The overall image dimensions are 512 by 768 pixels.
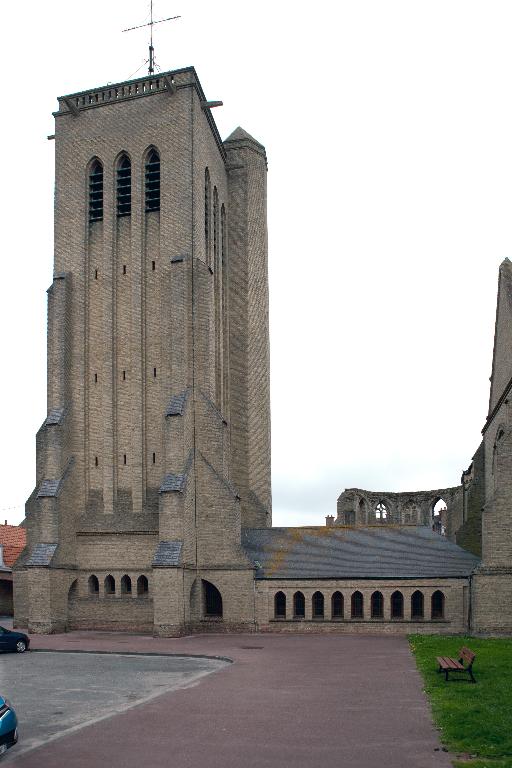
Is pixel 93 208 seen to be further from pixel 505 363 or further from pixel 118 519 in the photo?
pixel 505 363

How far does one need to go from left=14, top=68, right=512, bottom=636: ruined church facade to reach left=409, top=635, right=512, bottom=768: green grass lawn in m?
11.5

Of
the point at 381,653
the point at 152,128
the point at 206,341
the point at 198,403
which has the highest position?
the point at 152,128

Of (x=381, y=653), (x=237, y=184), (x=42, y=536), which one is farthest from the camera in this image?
(x=237, y=184)

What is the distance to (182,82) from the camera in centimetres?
4306

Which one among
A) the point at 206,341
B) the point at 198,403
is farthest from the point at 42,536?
the point at 206,341

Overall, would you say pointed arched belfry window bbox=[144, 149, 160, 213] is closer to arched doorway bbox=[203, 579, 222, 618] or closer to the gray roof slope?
the gray roof slope

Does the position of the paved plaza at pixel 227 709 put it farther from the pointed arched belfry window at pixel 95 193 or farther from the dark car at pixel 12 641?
the pointed arched belfry window at pixel 95 193

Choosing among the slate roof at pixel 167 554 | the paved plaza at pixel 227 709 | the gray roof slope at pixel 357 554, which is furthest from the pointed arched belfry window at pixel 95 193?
the paved plaza at pixel 227 709

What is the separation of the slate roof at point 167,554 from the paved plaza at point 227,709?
7.04 m

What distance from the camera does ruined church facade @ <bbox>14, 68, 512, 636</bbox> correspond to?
124 ft

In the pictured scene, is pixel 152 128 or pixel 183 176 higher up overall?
pixel 152 128

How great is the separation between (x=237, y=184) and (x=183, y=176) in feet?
34.1

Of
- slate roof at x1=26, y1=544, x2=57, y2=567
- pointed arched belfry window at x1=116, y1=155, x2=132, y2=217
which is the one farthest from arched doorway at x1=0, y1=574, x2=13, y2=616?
pointed arched belfry window at x1=116, y1=155, x2=132, y2=217

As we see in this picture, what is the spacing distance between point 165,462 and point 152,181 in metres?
14.9
